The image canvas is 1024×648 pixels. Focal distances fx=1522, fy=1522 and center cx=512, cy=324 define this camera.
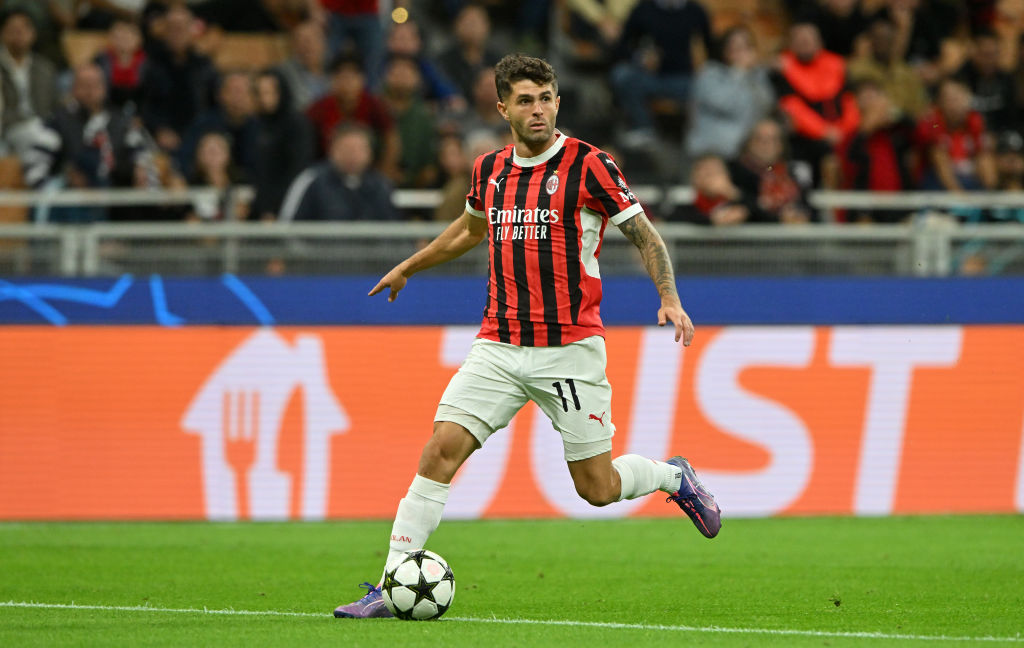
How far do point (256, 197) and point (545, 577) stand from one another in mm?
5148

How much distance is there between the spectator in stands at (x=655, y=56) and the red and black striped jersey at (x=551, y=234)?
309 inches

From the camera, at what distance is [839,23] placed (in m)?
14.7

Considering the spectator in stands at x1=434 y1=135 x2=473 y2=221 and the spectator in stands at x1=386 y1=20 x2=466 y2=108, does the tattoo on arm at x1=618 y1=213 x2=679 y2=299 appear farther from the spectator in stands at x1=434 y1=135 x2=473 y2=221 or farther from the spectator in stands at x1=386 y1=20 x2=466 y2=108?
the spectator in stands at x1=386 y1=20 x2=466 y2=108

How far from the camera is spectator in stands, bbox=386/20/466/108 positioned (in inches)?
539

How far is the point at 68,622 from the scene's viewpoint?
6195mm

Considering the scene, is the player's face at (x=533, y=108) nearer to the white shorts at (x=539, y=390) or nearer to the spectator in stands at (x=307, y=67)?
the white shorts at (x=539, y=390)

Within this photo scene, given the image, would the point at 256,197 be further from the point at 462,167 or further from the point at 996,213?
the point at 996,213

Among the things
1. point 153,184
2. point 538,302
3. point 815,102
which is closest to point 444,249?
point 538,302

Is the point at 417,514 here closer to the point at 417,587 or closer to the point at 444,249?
the point at 417,587

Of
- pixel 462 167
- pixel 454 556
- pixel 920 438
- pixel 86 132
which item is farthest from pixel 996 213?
pixel 86 132

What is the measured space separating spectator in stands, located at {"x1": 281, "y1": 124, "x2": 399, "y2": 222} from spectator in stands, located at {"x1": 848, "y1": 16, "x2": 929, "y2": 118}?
17.0ft

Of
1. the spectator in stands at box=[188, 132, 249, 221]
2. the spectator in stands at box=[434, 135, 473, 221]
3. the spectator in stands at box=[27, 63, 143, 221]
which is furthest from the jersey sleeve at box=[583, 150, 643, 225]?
the spectator in stands at box=[27, 63, 143, 221]

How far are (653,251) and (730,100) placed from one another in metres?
7.52

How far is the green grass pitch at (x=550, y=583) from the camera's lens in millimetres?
5828
